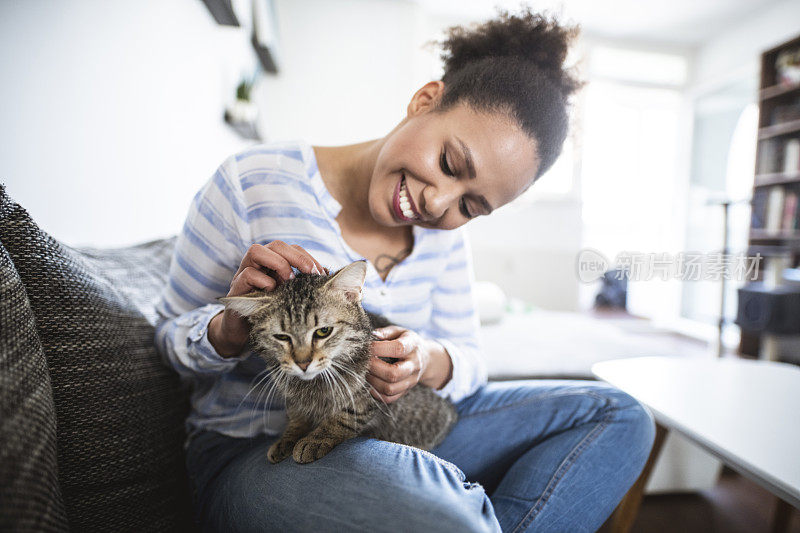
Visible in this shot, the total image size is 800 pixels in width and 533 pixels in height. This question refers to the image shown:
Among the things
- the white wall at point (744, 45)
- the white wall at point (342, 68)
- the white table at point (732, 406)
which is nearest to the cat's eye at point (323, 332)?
the white table at point (732, 406)

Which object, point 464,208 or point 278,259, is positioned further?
point 464,208

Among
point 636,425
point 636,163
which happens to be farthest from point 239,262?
point 636,163

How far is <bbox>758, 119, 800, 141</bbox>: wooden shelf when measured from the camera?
125 inches

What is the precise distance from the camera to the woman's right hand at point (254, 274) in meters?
0.64

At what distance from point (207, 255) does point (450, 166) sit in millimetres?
563

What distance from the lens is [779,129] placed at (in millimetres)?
3277

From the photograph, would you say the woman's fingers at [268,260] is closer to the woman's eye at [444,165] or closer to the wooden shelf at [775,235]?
the woman's eye at [444,165]

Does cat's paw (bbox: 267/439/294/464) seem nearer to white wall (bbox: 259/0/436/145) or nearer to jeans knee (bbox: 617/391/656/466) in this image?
jeans knee (bbox: 617/391/656/466)

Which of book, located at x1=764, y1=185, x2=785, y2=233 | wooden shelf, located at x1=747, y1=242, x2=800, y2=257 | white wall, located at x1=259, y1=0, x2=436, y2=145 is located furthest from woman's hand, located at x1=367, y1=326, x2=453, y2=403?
book, located at x1=764, y1=185, x2=785, y2=233

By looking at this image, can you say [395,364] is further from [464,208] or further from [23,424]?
[23,424]

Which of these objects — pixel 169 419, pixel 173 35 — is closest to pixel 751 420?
pixel 169 419

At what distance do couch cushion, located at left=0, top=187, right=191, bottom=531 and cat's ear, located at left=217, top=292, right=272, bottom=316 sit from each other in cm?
22

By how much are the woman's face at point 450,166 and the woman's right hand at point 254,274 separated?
0.25 meters

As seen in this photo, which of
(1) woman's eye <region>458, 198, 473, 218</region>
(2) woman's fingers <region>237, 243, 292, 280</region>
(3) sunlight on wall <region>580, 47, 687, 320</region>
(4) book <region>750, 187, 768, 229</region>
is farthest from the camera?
(3) sunlight on wall <region>580, 47, 687, 320</region>
